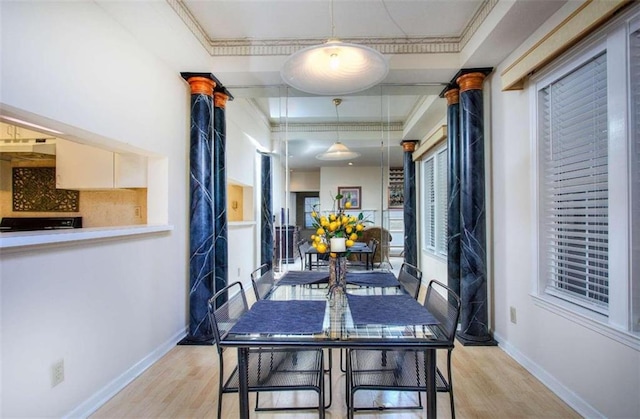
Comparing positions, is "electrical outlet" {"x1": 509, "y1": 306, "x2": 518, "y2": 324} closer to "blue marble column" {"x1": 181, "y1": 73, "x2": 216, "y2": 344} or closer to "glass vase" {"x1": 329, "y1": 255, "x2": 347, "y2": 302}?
"glass vase" {"x1": 329, "y1": 255, "x2": 347, "y2": 302}

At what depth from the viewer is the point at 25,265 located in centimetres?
147

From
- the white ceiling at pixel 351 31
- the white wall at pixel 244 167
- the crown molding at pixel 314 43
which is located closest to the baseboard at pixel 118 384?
the white wall at pixel 244 167

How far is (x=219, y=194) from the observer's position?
3268mm

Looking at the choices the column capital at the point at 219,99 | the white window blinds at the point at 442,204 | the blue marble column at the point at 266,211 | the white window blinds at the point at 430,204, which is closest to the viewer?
the column capital at the point at 219,99

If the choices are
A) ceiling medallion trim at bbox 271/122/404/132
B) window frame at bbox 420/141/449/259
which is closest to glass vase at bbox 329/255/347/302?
window frame at bbox 420/141/449/259

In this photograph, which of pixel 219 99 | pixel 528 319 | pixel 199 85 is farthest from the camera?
pixel 219 99

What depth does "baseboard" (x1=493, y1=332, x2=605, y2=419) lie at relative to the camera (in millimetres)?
1783

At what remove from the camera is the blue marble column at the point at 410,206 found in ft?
17.1

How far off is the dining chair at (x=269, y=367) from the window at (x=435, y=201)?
11.2 feet

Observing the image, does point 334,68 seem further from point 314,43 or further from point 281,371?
point 281,371

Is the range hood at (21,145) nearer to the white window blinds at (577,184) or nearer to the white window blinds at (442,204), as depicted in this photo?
the white window blinds at (577,184)

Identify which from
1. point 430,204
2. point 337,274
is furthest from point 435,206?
point 337,274

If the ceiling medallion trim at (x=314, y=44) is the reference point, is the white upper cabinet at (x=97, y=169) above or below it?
below

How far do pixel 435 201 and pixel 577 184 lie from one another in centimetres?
310
